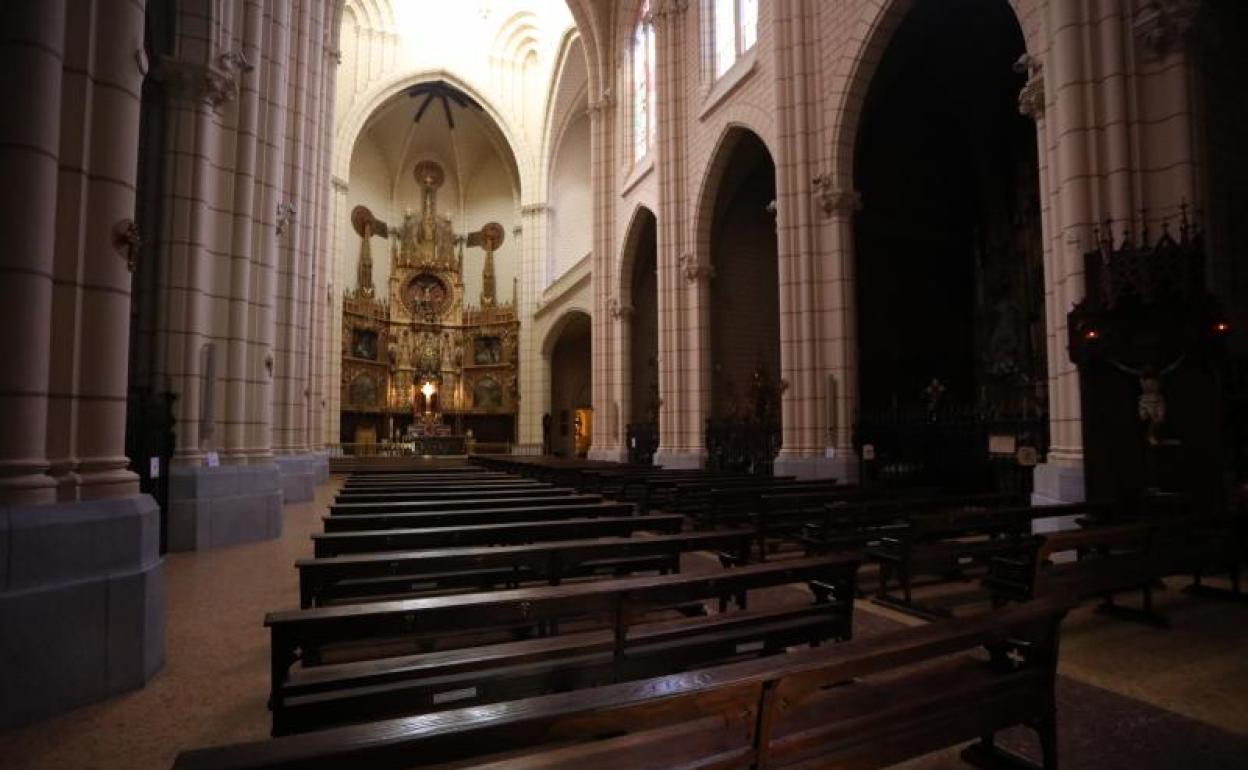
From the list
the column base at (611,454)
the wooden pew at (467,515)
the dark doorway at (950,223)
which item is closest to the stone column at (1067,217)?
the wooden pew at (467,515)

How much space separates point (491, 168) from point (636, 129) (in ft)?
54.3

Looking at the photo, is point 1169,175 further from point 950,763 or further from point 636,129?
point 636,129

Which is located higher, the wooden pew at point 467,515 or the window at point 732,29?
the window at point 732,29

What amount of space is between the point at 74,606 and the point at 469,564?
1880 mm

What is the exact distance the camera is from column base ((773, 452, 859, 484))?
38.3 feet

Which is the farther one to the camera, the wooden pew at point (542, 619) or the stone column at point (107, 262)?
the stone column at point (107, 262)

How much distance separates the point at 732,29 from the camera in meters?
15.7

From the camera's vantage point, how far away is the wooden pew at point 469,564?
3.50 meters

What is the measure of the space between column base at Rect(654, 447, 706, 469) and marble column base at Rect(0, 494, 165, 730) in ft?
42.5

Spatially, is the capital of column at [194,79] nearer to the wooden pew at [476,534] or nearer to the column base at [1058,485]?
the wooden pew at [476,534]

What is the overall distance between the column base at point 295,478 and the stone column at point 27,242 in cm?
928

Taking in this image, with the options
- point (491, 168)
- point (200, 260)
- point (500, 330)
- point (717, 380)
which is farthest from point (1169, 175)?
point (491, 168)

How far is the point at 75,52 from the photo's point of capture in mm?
3635

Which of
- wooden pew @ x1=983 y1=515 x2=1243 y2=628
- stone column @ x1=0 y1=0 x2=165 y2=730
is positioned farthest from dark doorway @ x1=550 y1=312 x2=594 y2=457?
stone column @ x1=0 y1=0 x2=165 y2=730
